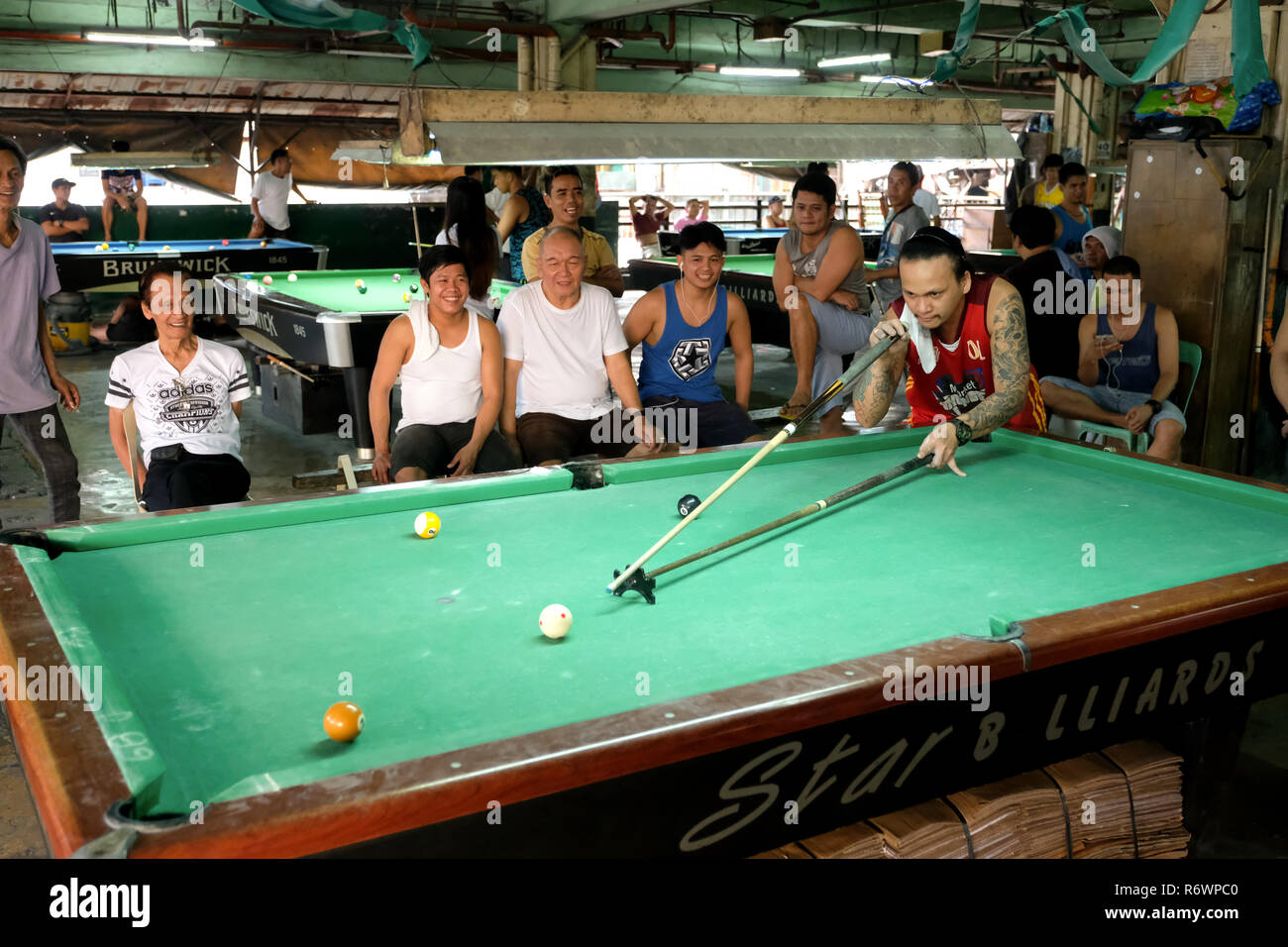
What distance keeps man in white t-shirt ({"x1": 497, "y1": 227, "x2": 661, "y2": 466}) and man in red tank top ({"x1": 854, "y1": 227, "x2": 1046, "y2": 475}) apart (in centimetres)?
109

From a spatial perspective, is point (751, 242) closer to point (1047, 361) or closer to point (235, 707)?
point (1047, 361)

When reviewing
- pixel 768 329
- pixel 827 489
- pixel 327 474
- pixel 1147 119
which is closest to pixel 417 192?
pixel 768 329

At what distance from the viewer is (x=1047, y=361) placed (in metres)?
4.84

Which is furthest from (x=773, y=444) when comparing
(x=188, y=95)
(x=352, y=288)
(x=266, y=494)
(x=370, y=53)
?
(x=370, y=53)

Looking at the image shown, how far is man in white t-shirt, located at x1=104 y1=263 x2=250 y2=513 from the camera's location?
3.70 meters

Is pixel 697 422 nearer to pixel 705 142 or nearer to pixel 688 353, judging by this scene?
pixel 688 353

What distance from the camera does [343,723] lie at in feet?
4.95

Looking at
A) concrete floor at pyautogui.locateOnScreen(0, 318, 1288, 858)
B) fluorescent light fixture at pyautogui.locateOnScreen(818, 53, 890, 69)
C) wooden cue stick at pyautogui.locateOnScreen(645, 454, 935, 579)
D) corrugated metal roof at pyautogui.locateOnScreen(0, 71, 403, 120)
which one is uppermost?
fluorescent light fixture at pyautogui.locateOnScreen(818, 53, 890, 69)

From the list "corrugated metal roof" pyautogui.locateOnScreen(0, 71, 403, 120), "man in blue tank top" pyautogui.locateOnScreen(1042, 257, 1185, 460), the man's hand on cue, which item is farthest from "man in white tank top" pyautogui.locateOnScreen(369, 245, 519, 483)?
"corrugated metal roof" pyautogui.locateOnScreen(0, 71, 403, 120)

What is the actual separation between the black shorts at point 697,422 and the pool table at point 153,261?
611 cm

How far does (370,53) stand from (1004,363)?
1241 centimetres

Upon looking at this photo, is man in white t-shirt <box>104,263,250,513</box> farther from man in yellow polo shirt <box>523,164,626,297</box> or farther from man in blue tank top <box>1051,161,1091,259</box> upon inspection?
man in blue tank top <box>1051,161,1091,259</box>

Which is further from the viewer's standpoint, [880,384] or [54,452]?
[54,452]

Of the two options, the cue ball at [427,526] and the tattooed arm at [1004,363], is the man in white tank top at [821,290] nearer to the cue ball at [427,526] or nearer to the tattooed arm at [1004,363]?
the tattooed arm at [1004,363]
